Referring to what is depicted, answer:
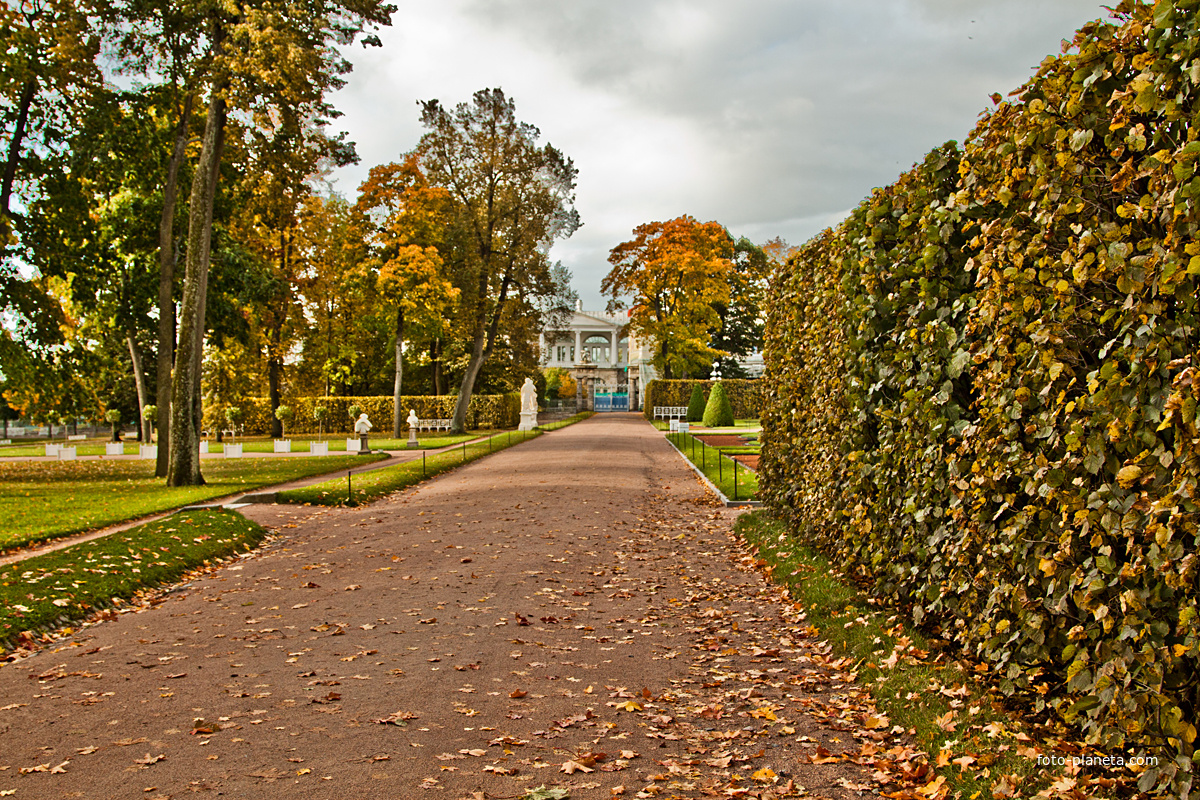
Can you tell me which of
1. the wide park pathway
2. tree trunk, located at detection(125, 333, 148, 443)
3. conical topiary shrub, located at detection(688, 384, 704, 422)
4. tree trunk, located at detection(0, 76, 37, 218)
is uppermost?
tree trunk, located at detection(0, 76, 37, 218)

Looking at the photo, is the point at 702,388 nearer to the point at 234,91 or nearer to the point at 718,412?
the point at 718,412

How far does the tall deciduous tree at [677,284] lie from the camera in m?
48.0

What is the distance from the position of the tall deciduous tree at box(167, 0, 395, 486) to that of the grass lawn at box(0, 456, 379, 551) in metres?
1.34

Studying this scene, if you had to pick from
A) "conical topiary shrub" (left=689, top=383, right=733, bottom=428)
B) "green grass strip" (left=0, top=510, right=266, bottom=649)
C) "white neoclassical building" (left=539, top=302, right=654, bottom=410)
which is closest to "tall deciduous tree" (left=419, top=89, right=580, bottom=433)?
"conical topiary shrub" (left=689, top=383, right=733, bottom=428)

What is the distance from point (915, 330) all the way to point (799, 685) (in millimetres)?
2249

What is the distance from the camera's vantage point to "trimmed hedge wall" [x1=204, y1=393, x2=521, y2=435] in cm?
4231

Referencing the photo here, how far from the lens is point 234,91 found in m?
15.3

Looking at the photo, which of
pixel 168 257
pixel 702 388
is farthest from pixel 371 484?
pixel 702 388

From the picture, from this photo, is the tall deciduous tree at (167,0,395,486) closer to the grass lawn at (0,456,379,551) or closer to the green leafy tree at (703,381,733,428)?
the grass lawn at (0,456,379,551)

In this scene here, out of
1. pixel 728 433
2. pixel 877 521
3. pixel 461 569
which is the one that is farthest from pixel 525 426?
pixel 877 521

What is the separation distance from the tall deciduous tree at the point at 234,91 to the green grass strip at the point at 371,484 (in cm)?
338

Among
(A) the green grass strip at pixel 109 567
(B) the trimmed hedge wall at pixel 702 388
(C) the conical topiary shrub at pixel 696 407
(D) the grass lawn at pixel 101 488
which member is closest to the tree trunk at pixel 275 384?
(D) the grass lawn at pixel 101 488

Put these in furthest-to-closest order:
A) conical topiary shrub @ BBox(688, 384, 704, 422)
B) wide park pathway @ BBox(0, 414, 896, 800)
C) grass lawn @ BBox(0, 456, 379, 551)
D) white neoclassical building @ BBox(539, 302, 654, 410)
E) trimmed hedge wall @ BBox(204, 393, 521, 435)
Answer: white neoclassical building @ BBox(539, 302, 654, 410), conical topiary shrub @ BBox(688, 384, 704, 422), trimmed hedge wall @ BBox(204, 393, 521, 435), grass lawn @ BBox(0, 456, 379, 551), wide park pathway @ BBox(0, 414, 896, 800)

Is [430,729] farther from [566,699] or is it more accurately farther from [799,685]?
[799,685]
